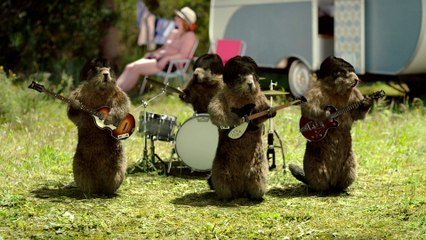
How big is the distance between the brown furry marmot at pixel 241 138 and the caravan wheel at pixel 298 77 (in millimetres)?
6431

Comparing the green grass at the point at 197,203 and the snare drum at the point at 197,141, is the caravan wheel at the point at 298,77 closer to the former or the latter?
the green grass at the point at 197,203

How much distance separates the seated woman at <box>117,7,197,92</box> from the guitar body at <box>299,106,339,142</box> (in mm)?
6289

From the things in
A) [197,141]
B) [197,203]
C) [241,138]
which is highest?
[241,138]

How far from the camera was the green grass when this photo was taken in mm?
5480

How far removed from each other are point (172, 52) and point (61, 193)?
6636 mm

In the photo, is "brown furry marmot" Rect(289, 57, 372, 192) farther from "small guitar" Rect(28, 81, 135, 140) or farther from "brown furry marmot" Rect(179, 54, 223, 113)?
"small guitar" Rect(28, 81, 135, 140)

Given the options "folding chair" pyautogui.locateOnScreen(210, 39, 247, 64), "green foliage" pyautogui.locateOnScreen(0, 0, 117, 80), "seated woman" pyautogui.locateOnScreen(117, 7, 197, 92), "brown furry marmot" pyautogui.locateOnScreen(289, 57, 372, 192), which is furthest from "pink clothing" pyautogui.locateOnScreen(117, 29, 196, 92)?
"brown furry marmot" pyautogui.locateOnScreen(289, 57, 372, 192)

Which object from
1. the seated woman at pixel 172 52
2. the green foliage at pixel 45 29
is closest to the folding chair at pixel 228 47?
the seated woman at pixel 172 52

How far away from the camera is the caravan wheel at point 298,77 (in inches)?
496

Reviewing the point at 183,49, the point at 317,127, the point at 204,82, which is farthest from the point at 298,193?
the point at 183,49

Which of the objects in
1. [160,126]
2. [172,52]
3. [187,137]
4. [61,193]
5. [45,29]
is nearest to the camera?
[61,193]

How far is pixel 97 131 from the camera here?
629 centimetres

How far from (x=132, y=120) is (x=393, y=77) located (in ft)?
20.0

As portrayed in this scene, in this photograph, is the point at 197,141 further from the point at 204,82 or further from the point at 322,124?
the point at 322,124
